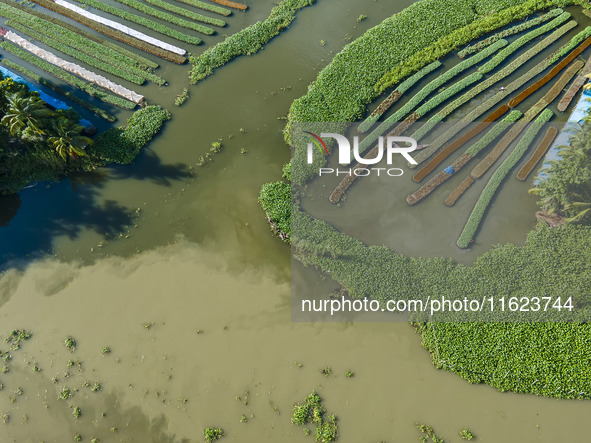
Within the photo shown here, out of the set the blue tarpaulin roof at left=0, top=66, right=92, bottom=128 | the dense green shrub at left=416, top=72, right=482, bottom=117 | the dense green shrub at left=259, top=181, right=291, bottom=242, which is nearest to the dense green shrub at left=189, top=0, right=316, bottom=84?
the blue tarpaulin roof at left=0, top=66, right=92, bottom=128

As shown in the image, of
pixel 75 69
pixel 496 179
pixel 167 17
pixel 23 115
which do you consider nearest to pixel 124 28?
pixel 167 17

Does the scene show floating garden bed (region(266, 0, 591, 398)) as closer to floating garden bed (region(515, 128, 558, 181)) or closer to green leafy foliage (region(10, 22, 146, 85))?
floating garden bed (region(515, 128, 558, 181))

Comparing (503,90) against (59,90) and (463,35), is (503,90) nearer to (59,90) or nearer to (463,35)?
(463,35)

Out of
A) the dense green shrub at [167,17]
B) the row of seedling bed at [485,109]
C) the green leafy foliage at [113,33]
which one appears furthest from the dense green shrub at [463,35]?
the green leafy foliage at [113,33]

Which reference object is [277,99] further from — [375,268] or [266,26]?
[375,268]

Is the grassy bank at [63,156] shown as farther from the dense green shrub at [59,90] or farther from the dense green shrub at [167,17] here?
the dense green shrub at [167,17]

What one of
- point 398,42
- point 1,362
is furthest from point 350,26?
point 1,362
